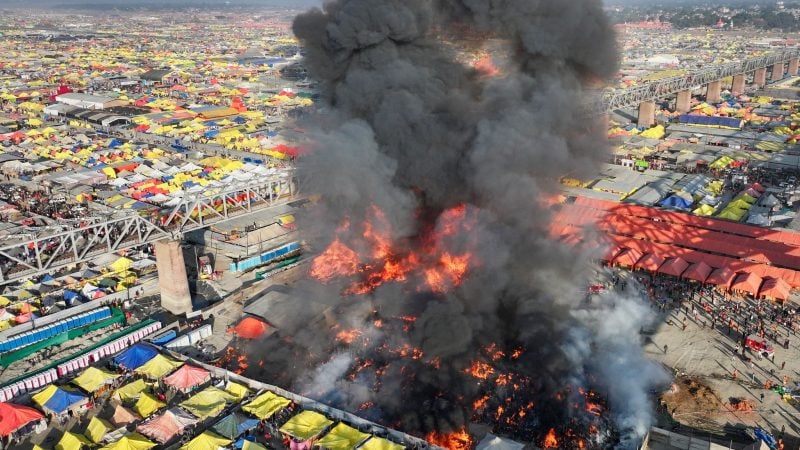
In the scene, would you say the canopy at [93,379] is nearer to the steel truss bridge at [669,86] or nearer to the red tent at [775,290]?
the red tent at [775,290]

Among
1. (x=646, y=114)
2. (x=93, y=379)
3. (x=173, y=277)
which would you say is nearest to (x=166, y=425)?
(x=93, y=379)

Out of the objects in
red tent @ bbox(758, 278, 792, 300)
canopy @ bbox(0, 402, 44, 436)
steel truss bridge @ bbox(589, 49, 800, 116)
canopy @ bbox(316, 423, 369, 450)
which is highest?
steel truss bridge @ bbox(589, 49, 800, 116)

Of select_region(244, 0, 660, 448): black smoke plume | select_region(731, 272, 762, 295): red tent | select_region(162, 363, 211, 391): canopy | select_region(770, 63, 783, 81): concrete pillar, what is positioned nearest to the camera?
select_region(162, 363, 211, 391): canopy

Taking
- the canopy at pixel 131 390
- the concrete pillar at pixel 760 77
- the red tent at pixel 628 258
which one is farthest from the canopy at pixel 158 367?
the concrete pillar at pixel 760 77

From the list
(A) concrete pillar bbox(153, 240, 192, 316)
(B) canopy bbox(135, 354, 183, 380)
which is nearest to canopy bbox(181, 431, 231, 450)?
(B) canopy bbox(135, 354, 183, 380)

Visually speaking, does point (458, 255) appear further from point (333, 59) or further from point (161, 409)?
point (161, 409)

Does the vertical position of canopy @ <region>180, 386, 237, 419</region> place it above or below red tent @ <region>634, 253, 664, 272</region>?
above

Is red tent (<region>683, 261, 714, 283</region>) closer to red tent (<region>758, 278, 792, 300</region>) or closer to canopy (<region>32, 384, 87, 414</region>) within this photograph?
red tent (<region>758, 278, 792, 300</region>)
